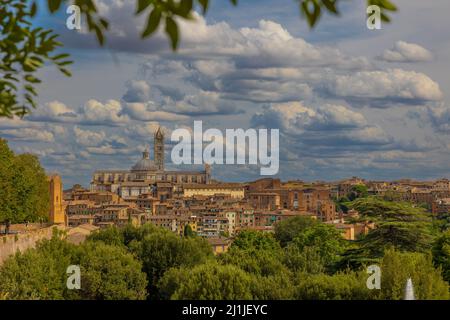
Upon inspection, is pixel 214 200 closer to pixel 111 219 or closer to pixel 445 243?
pixel 111 219

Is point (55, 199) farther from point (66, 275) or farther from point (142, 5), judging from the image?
point (142, 5)

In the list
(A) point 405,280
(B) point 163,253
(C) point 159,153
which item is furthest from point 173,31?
(C) point 159,153

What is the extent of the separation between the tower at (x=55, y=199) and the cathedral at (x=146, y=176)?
8467 cm

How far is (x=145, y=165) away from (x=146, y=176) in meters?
2.96

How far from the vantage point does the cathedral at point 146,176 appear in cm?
12900

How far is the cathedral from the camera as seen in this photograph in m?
129

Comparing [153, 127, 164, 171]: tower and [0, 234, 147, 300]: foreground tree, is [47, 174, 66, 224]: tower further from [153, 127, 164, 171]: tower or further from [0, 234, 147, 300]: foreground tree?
[153, 127, 164, 171]: tower

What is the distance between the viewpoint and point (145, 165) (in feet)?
462

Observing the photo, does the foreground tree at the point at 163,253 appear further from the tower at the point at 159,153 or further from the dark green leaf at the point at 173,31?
the tower at the point at 159,153

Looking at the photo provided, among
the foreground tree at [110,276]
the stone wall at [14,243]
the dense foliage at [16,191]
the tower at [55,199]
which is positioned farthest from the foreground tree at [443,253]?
the tower at [55,199]

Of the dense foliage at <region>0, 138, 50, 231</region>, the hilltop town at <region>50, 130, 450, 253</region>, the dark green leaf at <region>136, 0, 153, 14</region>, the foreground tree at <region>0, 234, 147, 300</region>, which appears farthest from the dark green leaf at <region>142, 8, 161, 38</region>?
the hilltop town at <region>50, 130, 450, 253</region>

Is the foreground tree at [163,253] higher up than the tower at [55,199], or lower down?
lower down

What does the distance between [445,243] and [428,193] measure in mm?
78757

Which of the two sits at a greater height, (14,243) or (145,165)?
(145,165)
